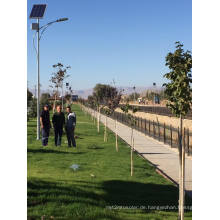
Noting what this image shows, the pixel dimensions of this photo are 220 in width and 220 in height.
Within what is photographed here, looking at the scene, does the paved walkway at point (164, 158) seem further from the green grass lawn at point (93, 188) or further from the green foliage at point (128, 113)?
the green foliage at point (128, 113)

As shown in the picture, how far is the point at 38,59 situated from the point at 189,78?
24.6 feet

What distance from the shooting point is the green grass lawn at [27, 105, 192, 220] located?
6516 millimetres

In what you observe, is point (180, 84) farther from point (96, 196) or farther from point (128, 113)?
point (128, 113)

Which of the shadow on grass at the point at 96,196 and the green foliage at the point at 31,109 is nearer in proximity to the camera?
the shadow on grass at the point at 96,196

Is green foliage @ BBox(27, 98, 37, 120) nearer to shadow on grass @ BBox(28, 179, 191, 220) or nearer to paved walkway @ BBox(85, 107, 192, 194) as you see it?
paved walkway @ BBox(85, 107, 192, 194)

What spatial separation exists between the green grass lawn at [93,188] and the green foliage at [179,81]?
2.11 m

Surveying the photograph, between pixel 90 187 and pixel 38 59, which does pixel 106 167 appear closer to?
pixel 90 187

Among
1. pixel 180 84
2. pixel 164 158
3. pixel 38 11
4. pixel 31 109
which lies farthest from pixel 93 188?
pixel 31 109

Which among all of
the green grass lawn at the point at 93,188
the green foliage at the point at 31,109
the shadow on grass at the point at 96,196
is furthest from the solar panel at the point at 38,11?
the green foliage at the point at 31,109

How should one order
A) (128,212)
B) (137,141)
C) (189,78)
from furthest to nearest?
(137,141)
(128,212)
(189,78)

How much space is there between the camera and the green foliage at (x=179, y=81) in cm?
579

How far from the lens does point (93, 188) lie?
8.12 meters
